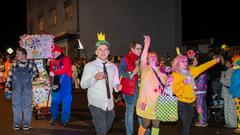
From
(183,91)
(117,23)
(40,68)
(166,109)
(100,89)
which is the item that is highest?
(117,23)

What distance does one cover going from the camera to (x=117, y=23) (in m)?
35.2

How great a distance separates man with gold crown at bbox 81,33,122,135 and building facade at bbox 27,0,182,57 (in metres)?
25.2

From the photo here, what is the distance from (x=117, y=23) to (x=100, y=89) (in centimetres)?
2900

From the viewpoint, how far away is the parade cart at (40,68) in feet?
41.0

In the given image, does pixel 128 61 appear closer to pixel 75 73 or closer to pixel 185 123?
pixel 185 123

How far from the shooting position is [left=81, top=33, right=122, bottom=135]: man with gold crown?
21.1 feet

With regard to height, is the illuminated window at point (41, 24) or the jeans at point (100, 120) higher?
the illuminated window at point (41, 24)

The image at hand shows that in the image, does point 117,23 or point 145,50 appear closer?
point 145,50

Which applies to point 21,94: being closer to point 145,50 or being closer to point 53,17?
point 145,50

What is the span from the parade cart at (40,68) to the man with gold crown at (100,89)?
5779mm

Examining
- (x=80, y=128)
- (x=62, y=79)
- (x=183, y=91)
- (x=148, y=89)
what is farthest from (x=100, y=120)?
(x=62, y=79)

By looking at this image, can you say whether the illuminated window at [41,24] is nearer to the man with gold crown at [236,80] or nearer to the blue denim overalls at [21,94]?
the blue denim overalls at [21,94]

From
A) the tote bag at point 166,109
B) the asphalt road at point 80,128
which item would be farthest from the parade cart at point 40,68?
the tote bag at point 166,109

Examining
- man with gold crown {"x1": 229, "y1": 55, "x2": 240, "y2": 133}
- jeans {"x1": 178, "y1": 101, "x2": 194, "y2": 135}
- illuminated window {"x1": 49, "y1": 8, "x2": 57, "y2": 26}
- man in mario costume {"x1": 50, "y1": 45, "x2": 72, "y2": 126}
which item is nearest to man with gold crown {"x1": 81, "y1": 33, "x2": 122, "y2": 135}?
jeans {"x1": 178, "y1": 101, "x2": 194, "y2": 135}
